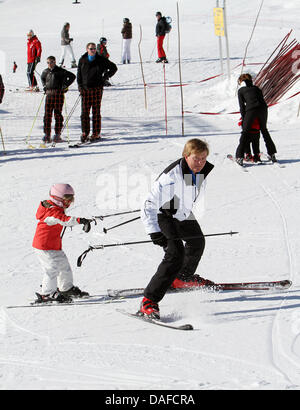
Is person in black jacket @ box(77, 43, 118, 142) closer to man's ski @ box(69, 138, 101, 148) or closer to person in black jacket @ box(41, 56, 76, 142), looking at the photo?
person in black jacket @ box(41, 56, 76, 142)

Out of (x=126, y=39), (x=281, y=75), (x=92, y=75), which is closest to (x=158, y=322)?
(x=92, y=75)

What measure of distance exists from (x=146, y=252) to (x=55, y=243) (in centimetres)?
155

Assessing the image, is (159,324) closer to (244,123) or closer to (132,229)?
(132,229)

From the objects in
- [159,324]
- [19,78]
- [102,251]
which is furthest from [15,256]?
[19,78]

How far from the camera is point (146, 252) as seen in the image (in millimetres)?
6418

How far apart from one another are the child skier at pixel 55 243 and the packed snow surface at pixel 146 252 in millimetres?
189

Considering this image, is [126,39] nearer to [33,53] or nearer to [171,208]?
[33,53]

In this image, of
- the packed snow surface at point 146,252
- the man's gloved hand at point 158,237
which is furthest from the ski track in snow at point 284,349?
the man's gloved hand at point 158,237

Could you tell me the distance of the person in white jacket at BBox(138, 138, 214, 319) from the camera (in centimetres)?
453

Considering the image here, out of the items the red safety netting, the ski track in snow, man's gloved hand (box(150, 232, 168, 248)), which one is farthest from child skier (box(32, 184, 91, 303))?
the red safety netting

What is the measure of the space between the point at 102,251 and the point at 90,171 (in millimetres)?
3152

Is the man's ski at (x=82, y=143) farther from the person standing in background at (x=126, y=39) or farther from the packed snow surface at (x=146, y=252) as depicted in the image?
the person standing in background at (x=126, y=39)

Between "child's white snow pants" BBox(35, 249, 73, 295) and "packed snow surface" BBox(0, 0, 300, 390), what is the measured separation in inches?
8.4

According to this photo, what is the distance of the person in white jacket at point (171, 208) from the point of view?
453 centimetres
